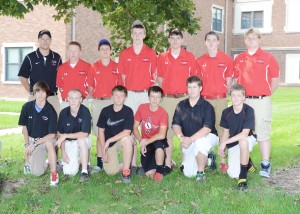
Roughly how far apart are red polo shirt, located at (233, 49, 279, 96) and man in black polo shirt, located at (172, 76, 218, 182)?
2.49 feet

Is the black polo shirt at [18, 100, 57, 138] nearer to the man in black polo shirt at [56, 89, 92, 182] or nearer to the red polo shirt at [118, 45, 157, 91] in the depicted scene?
the man in black polo shirt at [56, 89, 92, 182]

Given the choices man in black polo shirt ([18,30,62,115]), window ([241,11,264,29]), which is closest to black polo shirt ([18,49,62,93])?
man in black polo shirt ([18,30,62,115])

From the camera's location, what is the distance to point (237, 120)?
23.8 feet

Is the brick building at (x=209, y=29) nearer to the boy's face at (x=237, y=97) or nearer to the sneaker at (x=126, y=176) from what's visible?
the sneaker at (x=126, y=176)

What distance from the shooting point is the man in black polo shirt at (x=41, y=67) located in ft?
27.8

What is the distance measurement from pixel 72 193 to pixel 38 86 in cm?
196

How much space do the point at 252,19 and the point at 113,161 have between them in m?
30.8

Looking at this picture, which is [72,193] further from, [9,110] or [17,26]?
[17,26]

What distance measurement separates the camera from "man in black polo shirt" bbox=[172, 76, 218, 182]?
23.7ft

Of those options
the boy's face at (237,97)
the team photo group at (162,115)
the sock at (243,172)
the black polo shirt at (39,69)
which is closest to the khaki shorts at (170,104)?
the team photo group at (162,115)

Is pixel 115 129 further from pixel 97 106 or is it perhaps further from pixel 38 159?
pixel 38 159

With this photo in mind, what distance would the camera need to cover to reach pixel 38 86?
7562mm

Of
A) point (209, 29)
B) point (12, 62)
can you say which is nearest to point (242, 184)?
point (12, 62)

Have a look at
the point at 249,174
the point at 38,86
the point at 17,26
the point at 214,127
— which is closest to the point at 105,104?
the point at 38,86
